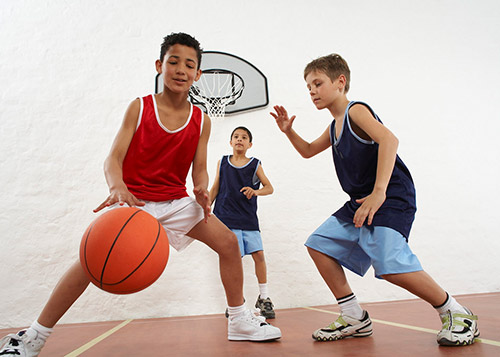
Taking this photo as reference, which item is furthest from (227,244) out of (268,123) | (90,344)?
(268,123)

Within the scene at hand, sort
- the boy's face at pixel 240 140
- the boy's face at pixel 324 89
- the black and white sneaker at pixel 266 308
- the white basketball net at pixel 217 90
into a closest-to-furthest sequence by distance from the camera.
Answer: the boy's face at pixel 324 89
the black and white sneaker at pixel 266 308
the boy's face at pixel 240 140
the white basketball net at pixel 217 90

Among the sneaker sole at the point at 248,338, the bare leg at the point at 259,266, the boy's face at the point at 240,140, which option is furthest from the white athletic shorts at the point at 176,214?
the boy's face at the point at 240,140

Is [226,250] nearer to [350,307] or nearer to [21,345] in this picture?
[350,307]

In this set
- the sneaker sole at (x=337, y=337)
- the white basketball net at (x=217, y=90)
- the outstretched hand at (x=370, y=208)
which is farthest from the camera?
the white basketball net at (x=217, y=90)

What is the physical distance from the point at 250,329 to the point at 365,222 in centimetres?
63

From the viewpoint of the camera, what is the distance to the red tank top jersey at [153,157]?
1.55 metres

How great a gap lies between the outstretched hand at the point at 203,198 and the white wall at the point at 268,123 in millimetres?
1820

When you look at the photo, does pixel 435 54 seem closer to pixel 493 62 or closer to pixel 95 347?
pixel 493 62

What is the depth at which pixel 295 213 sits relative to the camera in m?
3.50

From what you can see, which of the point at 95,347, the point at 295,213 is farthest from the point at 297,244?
the point at 95,347

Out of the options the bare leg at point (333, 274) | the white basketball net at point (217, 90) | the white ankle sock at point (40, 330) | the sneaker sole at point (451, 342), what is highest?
the white basketball net at point (217, 90)

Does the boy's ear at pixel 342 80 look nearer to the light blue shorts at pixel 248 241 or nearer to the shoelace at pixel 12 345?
the light blue shorts at pixel 248 241

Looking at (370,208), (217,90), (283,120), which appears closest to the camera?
(370,208)

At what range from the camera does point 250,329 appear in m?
1.57
